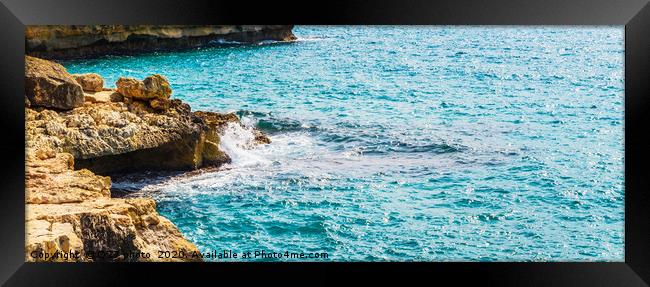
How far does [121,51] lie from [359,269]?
11.9 m

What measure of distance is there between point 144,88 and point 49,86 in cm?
154

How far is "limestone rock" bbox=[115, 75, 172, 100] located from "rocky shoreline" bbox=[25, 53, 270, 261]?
1cm

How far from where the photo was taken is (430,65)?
1712cm

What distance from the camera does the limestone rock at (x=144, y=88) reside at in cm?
1100

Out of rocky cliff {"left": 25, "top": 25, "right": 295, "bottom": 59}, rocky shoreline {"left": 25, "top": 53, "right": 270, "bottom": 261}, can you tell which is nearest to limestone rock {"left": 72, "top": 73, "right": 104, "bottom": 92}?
rocky shoreline {"left": 25, "top": 53, "right": 270, "bottom": 261}

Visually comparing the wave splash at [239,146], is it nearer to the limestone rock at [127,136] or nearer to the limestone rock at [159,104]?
the limestone rock at [127,136]

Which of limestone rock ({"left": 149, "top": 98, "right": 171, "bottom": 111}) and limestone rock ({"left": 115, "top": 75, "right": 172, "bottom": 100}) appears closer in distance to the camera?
limestone rock ({"left": 115, "top": 75, "right": 172, "bottom": 100})

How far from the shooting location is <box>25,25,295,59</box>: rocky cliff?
15.8m

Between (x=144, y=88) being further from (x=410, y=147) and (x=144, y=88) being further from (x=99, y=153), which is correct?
(x=410, y=147)

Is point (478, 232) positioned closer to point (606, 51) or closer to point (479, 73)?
point (479, 73)

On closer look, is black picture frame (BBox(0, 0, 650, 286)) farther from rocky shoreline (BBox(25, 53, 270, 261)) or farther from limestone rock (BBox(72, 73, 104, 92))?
limestone rock (BBox(72, 73, 104, 92))
